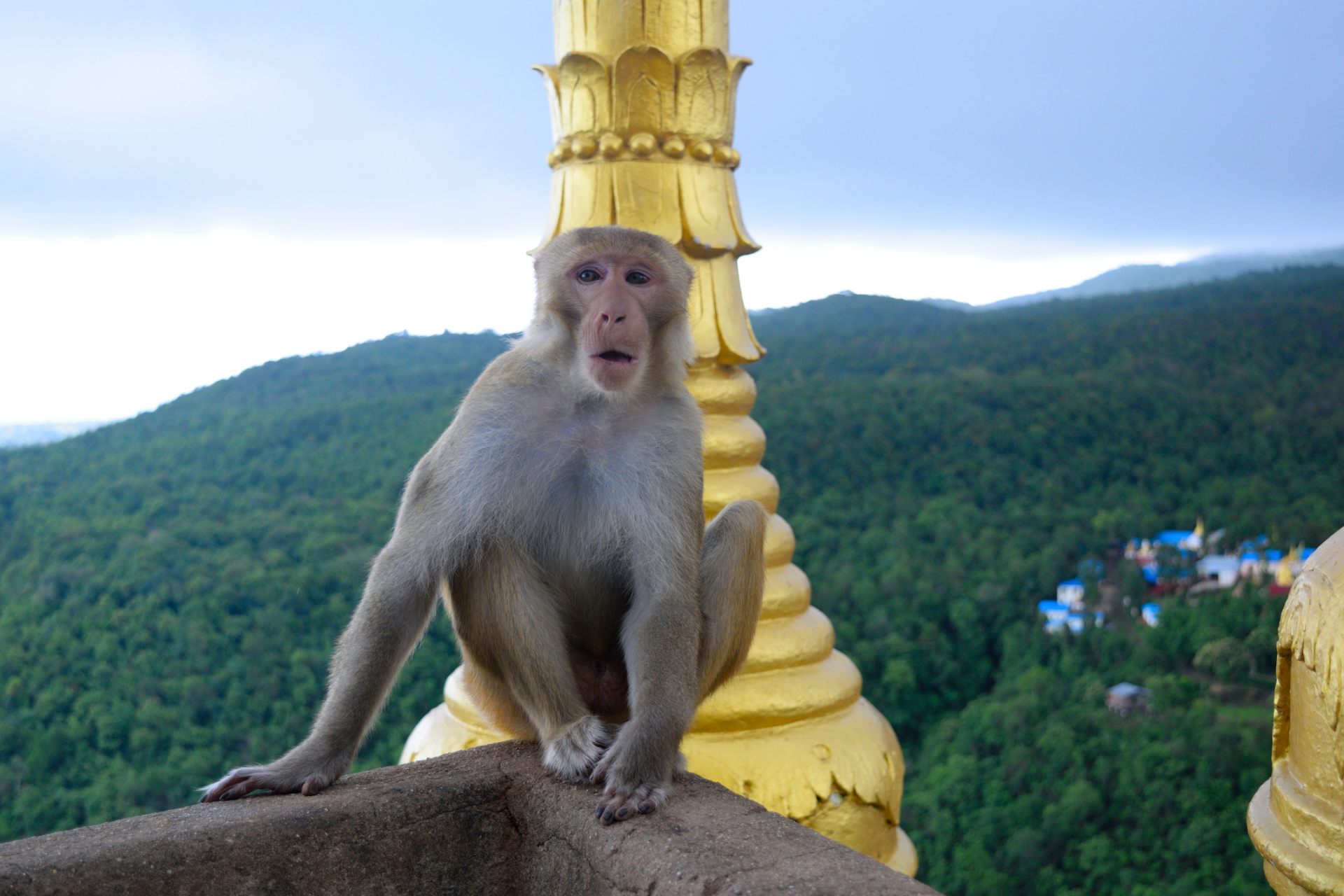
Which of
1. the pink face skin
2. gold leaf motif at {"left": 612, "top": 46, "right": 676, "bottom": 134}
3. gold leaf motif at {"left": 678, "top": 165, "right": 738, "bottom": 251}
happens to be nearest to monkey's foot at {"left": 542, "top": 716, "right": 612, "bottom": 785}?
the pink face skin

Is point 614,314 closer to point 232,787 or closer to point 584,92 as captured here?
point 232,787

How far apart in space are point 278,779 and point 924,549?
5360mm

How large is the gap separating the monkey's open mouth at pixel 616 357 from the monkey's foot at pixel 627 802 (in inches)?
34.9

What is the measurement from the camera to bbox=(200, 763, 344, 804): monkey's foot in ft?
7.55

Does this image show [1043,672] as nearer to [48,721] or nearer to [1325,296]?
[1325,296]

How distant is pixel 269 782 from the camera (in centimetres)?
232

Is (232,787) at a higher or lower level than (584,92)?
lower

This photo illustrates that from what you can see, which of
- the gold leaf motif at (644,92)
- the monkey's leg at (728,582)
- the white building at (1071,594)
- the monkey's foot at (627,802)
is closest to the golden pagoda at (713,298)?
the gold leaf motif at (644,92)

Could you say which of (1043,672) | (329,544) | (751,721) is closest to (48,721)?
(329,544)

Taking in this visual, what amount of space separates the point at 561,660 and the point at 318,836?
64cm

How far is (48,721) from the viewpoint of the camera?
6070 millimetres

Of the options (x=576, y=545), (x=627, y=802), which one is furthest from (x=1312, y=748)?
(x=576, y=545)

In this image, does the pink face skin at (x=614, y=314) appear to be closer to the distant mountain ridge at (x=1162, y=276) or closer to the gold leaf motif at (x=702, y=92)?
the gold leaf motif at (x=702, y=92)

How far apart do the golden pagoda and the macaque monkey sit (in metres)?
1.04
